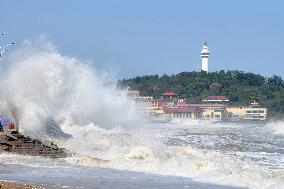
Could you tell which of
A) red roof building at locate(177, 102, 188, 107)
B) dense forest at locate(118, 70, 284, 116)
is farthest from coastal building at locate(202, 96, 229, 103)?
red roof building at locate(177, 102, 188, 107)

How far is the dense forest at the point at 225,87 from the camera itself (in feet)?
479

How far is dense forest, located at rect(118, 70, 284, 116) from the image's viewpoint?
14588 centimetres

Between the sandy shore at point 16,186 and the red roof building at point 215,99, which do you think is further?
the red roof building at point 215,99

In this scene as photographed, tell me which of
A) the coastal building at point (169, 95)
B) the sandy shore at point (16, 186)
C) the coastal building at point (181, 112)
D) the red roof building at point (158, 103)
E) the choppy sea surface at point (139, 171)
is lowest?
the sandy shore at point (16, 186)

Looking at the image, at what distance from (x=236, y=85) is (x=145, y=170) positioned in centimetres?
13241

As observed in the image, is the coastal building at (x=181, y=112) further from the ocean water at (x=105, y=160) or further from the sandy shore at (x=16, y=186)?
the sandy shore at (x=16, y=186)

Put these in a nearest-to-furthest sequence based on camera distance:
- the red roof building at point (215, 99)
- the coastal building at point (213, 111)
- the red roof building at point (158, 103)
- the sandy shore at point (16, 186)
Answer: the sandy shore at point (16, 186), the coastal building at point (213, 111), the red roof building at point (158, 103), the red roof building at point (215, 99)

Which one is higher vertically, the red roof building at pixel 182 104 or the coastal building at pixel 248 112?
the red roof building at pixel 182 104

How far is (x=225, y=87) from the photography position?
152 meters

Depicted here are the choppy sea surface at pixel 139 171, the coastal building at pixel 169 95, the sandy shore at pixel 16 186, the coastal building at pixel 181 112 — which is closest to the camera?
the sandy shore at pixel 16 186

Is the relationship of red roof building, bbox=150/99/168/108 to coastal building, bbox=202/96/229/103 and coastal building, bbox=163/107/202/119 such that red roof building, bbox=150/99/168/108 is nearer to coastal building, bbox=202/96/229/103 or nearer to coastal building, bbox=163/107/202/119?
coastal building, bbox=163/107/202/119

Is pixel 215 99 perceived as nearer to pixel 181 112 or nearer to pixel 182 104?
pixel 182 104

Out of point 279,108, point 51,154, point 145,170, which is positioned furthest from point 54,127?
point 279,108

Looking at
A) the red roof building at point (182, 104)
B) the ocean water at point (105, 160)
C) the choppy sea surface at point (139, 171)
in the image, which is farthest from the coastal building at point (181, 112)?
the choppy sea surface at point (139, 171)
